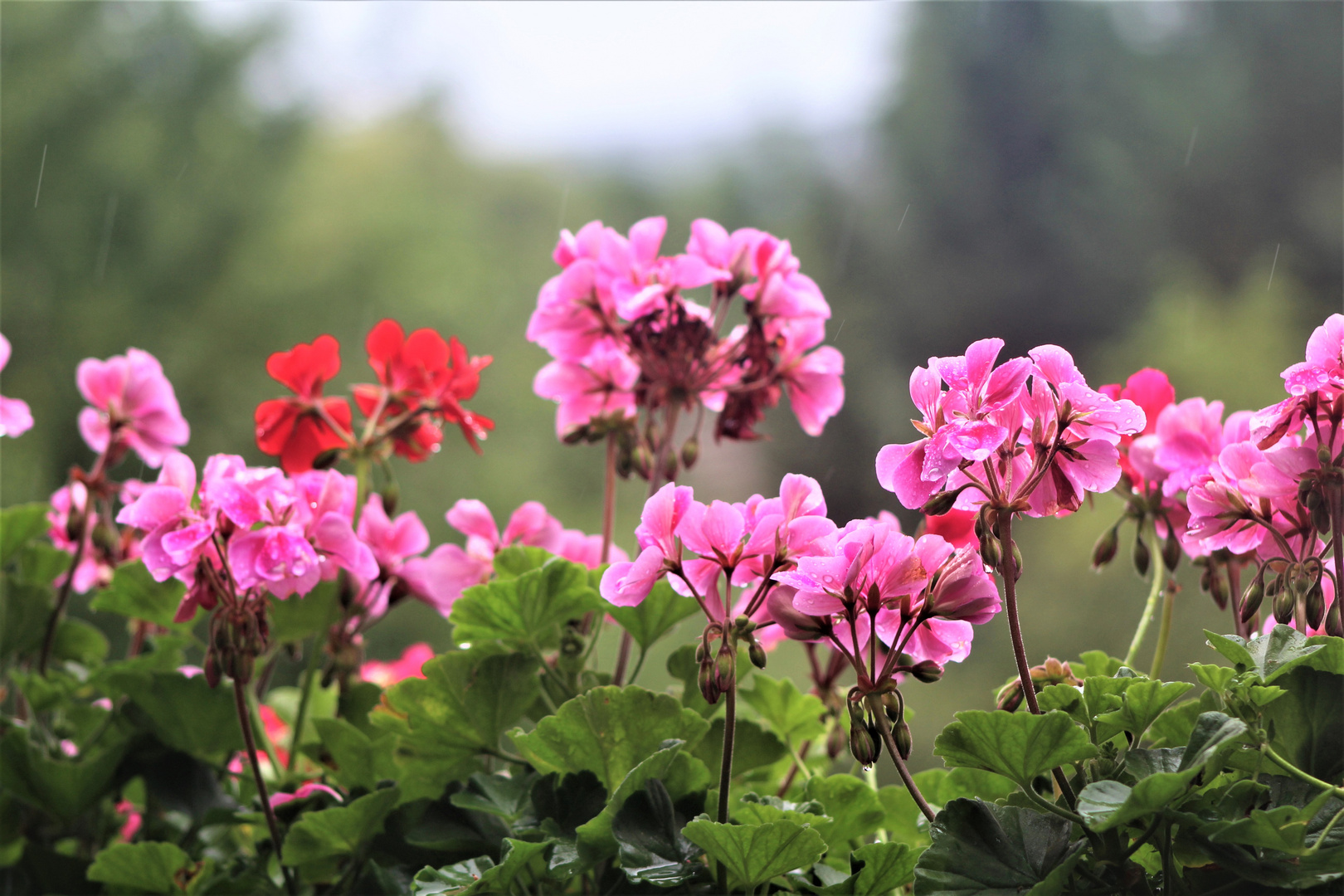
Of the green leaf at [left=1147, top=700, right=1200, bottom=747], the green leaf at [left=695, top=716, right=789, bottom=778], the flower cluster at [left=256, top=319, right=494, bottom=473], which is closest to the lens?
the green leaf at [left=1147, top=700, right=1200, bottom=747]

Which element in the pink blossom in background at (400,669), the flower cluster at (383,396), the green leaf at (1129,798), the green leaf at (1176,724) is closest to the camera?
the green leaf at (1129,798)

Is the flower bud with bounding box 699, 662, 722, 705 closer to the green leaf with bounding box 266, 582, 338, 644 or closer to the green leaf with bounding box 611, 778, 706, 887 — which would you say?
the green leaf with bounding box 611, 778, 706, 887

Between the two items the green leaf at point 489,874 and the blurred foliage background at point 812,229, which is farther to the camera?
the blurred foliage background at point 812,229

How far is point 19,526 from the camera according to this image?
0.78 metres

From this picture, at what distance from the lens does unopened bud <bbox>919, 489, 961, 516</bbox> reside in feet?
1.28

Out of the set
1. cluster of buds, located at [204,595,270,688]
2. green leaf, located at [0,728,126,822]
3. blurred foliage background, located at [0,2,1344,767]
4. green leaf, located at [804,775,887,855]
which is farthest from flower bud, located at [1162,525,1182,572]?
blurred foliage background, located at [0,2,1344,767]

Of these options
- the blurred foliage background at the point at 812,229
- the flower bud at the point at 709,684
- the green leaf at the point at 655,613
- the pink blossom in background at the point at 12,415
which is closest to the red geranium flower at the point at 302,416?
the pink blossom in background at the point at 12,415

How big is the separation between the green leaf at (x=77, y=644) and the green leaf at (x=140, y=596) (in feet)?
0.50

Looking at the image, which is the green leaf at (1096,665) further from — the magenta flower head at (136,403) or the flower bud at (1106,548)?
the magenta flower head at (136,403)

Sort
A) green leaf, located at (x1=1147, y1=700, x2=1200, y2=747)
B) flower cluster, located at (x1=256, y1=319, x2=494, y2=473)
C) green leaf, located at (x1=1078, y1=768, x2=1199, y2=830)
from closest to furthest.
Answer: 1. green leaf, located at (x1=1078, y1=768, x2=1199, y2=830)
2. green leaf, located at (x1=1147, y1=700, x2=1200, y2=747)
3. flower cluster, located at (x1=256, y1=319, x2=494, y2=473)

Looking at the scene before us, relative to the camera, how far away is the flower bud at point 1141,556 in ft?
1.98

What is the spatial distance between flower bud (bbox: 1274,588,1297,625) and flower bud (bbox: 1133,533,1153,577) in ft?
0.45

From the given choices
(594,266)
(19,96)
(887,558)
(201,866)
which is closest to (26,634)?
(201,866)

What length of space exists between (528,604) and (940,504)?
23 centimetres
